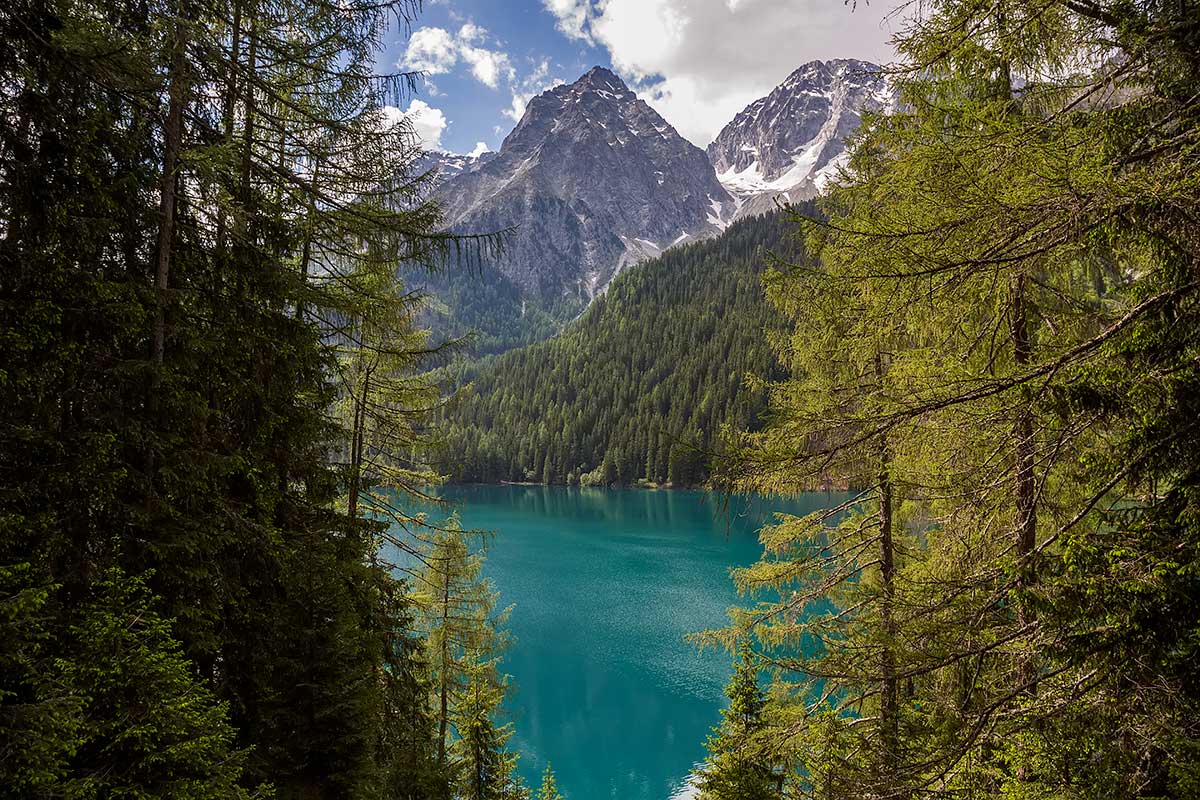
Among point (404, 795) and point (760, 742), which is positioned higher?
point (760, 742)

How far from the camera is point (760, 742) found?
5605 millimetres

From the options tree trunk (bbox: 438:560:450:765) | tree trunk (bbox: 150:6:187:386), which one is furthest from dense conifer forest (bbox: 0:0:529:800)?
tree trunk (bbox: 438:560:450:765)

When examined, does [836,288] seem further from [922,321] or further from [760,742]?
[760,742]

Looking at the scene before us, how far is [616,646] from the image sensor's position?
2514 centimetres

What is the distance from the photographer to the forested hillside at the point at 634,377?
8038 cm

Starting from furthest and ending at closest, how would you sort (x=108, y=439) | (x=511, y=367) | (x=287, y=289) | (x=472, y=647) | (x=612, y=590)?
(x=511, y=367) → (x=612, y=590) → (x=472, y=647) → (x=287, y=289) → (x=108, y=439)

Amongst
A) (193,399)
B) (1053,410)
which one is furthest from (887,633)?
(193,399)

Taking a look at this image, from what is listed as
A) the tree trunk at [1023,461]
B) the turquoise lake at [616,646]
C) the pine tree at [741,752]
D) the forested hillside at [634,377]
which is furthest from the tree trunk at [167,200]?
the forested hillside at [634,377]

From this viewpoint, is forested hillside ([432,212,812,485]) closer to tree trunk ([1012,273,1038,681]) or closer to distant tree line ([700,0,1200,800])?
tree trunk ([1012,273,1038,681])

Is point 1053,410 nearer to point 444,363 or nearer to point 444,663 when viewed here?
point 444,363

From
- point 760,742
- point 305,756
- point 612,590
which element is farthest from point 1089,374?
point 612,590

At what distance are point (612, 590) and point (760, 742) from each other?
28.0 m

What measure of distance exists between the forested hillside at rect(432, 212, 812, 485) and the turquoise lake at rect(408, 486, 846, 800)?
1043 inches

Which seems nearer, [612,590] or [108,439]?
[108,439]
